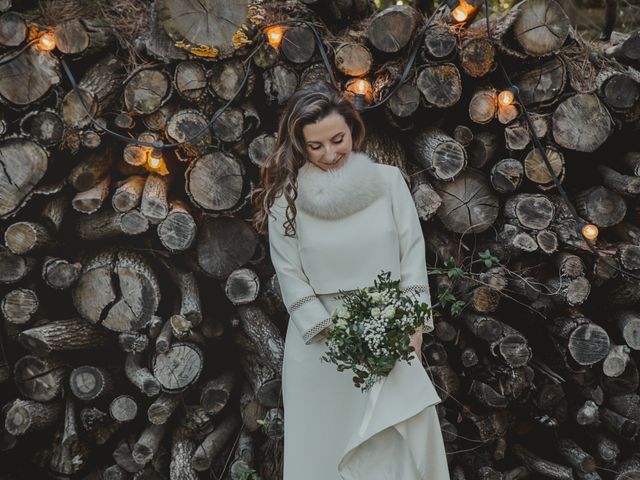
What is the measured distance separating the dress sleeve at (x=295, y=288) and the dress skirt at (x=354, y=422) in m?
0.09

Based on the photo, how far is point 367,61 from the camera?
3051mm

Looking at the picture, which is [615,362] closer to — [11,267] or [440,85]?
[440,85]

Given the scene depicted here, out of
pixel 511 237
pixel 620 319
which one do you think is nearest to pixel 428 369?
pixel 511 237

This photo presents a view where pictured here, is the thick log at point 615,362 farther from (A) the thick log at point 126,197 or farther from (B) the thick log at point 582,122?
(A) the thick log at point 126,197

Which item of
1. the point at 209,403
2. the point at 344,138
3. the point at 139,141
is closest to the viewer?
the point at 344,138

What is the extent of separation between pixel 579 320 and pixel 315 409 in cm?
166

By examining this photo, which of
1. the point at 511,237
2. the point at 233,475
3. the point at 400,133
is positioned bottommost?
the point at 233,475

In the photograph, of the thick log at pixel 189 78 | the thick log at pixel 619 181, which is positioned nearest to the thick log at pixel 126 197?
the thick log at pixel 189 78

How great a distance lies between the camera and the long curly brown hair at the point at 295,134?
2385 mm

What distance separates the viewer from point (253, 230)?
3.17 meters

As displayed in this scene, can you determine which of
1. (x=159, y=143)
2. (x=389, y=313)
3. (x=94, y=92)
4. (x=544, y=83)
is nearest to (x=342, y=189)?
(x=389, y=313)

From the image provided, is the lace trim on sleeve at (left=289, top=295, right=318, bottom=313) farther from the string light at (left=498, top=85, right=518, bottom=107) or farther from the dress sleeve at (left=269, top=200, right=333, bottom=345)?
the string light at (left=498, top=85, right=518, bottom=107)

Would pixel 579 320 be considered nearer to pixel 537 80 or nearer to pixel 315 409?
pixel 537 80

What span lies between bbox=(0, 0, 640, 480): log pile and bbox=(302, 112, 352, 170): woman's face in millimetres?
705
